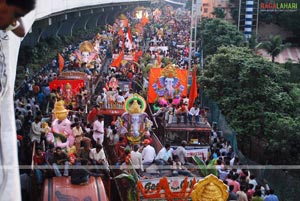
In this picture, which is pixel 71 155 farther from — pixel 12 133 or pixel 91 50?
pixel 91 50

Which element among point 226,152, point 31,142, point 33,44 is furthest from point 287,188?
point 33,44

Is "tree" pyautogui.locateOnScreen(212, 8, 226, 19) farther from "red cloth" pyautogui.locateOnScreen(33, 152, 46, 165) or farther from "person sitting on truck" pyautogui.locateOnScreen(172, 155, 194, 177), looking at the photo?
"red cloth" pyautogui.locateOnScreen(33, 152, 46, 165)

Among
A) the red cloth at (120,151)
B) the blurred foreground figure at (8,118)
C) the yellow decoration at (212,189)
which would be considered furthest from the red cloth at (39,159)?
the blurred foreground figure at (8,118)

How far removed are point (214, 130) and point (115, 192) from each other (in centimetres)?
504

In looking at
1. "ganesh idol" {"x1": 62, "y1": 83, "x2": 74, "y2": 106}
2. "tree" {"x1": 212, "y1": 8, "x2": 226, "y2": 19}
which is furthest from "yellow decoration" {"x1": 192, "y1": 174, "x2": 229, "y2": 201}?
"tree" {"x1": 212, "y1": 8, "x2": 226, "y2": 19}

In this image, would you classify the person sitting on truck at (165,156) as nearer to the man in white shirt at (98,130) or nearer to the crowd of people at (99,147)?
the crowd of people at (99,147)

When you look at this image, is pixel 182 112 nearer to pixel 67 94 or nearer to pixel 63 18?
pixel 67 94

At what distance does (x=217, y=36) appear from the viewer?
32.8 metres

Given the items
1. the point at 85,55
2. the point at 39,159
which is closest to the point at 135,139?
the point at 39,159

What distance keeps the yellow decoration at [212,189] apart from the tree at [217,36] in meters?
24.1

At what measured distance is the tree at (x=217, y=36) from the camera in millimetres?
31062

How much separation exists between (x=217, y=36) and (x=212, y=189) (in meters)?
27.1

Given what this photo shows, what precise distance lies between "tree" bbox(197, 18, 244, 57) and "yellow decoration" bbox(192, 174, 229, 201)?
2405cm

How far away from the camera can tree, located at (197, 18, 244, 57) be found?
31.1 metres
